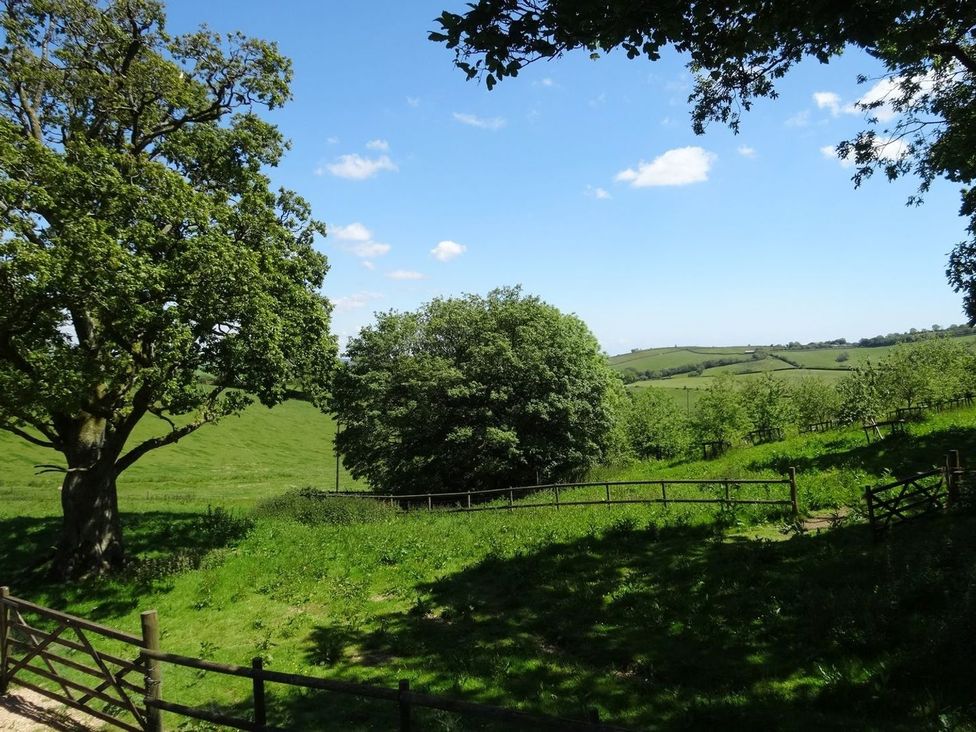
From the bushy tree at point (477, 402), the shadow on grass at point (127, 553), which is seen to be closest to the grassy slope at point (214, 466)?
the shadow on grass at point (127, 553)

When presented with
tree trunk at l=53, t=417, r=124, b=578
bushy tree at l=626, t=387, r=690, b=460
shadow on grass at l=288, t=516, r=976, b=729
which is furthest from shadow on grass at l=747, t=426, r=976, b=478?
bushy tree at l=626, t=387, r=690, b=460

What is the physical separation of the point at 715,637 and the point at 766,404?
52.3m

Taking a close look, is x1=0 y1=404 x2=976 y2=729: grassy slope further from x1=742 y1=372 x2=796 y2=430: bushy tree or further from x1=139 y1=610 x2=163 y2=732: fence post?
x1=742 y1=372 x2=796 y2=430: bushy tree

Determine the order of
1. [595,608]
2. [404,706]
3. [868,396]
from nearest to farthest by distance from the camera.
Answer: [404,706] < [595,608] < [868,396]

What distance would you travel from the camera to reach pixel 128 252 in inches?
532

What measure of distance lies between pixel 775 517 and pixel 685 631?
8901 millimetres

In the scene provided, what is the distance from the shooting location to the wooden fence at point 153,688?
576 centimetres

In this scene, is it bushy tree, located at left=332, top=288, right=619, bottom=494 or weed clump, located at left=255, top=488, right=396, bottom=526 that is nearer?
weed clump, located at left=255, top=488, right=396, bottom=526

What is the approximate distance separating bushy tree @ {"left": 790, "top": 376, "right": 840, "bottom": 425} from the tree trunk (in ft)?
228

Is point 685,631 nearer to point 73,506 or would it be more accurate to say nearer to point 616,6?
point 616,6

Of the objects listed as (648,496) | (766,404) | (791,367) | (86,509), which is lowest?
(648,496)

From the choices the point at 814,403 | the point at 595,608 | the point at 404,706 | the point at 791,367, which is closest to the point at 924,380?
the point at 814,403

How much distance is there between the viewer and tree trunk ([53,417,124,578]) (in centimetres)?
1728

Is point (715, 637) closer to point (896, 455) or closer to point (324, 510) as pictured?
point (896, 455)
